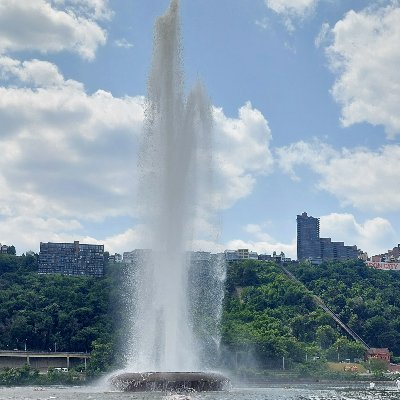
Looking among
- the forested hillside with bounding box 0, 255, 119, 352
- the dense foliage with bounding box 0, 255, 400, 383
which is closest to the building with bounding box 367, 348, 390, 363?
the dense foliage with bounding box 0, 255, 400, 383

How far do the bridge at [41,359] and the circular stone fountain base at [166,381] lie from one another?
243 ft

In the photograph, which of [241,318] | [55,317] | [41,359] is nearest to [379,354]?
[241,318]

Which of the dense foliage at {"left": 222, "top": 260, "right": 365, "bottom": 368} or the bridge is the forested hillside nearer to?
the bridge

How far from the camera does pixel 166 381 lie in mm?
51875

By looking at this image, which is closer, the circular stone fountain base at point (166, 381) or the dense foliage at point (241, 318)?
the circular stone fountain base at point (166, 381)

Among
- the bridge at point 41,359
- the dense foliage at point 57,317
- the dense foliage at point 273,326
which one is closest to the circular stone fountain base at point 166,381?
the dense foliage at point 273,326

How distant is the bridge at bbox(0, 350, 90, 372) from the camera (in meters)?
126

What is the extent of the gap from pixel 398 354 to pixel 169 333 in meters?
114

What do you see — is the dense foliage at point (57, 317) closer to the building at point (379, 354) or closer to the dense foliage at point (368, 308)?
the building at point (379, 354)

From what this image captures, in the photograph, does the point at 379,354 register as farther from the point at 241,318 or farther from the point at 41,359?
the point at 41,359

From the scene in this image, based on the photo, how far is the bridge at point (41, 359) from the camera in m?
126

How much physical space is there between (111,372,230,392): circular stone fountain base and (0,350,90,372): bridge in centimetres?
7402

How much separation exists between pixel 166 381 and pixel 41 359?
8112cm

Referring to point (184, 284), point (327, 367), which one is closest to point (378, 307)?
point (327, 367)
